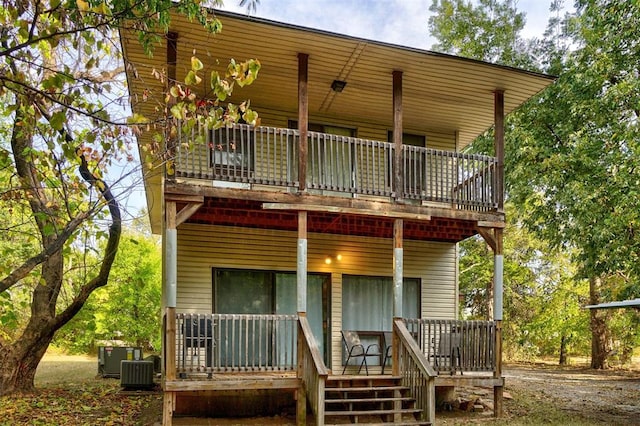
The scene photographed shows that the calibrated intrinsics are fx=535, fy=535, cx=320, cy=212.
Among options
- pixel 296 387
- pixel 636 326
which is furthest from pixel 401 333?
pixel 636 326

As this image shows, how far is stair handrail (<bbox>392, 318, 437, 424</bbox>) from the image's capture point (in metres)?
A: 8.40

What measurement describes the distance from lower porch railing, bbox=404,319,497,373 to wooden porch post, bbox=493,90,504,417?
120 mm

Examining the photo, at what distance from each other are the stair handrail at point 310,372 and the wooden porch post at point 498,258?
11.5ft

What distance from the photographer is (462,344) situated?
9773 millimetres

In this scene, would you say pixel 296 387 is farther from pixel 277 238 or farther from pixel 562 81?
pixel 562 81

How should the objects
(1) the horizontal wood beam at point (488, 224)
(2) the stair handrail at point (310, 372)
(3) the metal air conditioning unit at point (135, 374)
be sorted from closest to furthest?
1. (2) the stair handrail at point (310, 372)
2. (1) the horizontal wood beam at point (488, 224)
3. (3) the metal air conditioning unit at point (135, 374)

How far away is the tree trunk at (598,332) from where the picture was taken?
20.5 meters

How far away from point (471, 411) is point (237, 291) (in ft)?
17.2

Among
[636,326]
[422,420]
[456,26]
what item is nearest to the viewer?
[422,420]

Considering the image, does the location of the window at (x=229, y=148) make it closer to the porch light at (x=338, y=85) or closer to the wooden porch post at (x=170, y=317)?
the wooden porch post at (x=170, y=317)

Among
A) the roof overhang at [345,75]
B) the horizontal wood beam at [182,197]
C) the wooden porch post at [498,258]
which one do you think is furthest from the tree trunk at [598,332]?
the horizontal wood beam at [182,197]

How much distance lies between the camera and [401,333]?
9.33 m

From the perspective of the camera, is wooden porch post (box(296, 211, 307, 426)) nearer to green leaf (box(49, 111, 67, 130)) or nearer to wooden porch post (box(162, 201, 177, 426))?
wooden porch post (box(162, 201, 177, 426))

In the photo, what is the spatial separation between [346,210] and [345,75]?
258 centimetres
